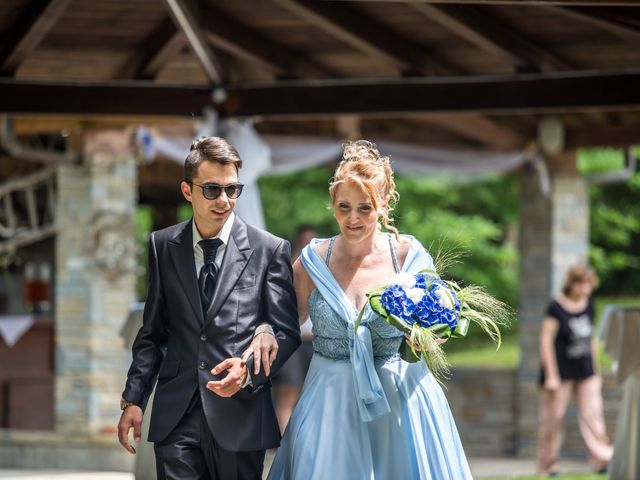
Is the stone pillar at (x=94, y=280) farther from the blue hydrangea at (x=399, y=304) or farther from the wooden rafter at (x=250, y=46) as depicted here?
the blue hydrangea at (x=399, y=304)

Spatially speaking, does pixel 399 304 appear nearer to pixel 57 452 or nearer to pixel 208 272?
pixel 208 272

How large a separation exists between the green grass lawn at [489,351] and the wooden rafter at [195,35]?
29.0ft

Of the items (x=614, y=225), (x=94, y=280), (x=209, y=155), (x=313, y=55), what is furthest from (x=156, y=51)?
(x=614, y=225)

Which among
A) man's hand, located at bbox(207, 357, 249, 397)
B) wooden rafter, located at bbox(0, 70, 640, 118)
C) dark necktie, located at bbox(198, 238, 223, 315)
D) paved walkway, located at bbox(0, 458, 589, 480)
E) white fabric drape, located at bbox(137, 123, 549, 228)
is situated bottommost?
paved walkway, located at bbox(0, 458, 589, 480)

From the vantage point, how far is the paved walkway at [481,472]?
31.4ft

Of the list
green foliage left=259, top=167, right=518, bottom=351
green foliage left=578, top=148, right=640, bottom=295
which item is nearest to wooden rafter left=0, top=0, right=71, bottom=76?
green foliage left=259, top=167, right=518, bottom=351

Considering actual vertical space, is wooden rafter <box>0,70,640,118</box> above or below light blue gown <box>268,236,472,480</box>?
above

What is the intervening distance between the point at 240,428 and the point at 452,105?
4659mm

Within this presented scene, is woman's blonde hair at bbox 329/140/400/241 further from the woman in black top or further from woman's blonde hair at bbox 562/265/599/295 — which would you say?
the woman in black top

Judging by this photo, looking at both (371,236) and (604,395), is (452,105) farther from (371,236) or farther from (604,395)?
(604,395)

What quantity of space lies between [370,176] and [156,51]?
4618 mm

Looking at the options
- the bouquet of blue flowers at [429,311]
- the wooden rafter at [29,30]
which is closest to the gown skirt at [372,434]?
the bouquet of blue flowers at [429,311]

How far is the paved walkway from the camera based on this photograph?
9.59 metres

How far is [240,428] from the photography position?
439cm
